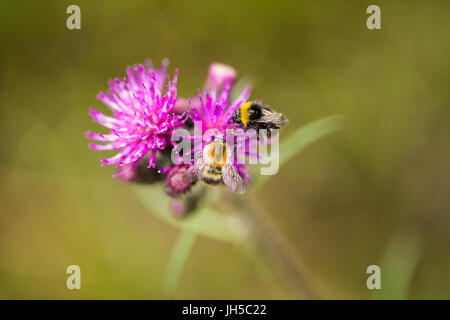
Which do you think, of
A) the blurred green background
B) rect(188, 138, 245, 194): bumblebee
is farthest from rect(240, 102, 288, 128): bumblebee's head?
the blurred green background

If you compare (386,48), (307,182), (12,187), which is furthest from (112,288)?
(386,48)

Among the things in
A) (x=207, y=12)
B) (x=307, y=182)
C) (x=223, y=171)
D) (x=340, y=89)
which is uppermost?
(x=207, y=12)

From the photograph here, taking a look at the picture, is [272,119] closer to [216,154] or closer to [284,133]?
[216,154]

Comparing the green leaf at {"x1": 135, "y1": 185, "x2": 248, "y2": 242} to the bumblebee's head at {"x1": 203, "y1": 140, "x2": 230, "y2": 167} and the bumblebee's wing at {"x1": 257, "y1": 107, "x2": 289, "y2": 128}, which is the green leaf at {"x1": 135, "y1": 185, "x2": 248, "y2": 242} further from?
the bumblebee's wing at {"x1": 257, "y1": 107, "x2": 289, "y2": 128}

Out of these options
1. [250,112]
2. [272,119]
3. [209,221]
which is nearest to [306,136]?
[272,119]

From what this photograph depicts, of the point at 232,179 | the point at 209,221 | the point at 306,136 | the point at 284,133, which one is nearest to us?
the point at 232,179

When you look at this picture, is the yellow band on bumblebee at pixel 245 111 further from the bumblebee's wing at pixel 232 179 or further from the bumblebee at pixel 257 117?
the bumblebee's wing at pixel 232 179

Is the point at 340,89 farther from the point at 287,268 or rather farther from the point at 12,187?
the point at 12,187
